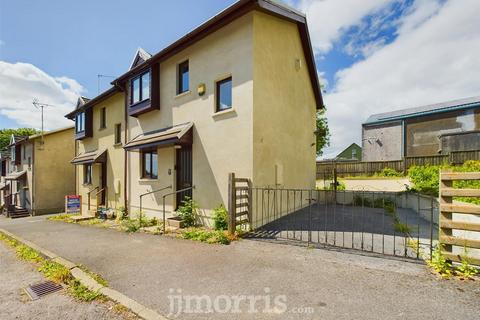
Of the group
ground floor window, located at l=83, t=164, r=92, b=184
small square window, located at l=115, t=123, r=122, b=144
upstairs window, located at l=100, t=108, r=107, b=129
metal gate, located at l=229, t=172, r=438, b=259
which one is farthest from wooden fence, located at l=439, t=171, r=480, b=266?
ground floor window, located at l=83, t=164, r=92, b=184

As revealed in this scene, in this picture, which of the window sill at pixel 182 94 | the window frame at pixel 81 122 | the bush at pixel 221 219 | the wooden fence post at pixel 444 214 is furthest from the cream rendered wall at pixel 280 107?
the window frame at pixel 81 122

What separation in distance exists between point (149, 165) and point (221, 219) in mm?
5747

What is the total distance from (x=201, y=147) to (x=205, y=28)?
4.19 m

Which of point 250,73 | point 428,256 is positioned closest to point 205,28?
point 250,73

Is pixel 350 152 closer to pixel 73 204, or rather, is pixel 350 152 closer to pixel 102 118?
pixel 102 118

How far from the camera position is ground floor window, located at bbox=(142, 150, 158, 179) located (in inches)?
426

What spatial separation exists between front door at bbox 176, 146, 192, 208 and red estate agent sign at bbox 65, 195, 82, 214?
A: 9842 mm

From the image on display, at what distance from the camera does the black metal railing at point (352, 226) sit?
526 centimetres

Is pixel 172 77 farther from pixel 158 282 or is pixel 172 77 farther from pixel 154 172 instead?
pixel 158 282

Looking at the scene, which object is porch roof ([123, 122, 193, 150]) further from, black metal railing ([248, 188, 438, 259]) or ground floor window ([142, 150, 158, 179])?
black metal railing ([248, 188, 438, 259])

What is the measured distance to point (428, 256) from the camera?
178 inches

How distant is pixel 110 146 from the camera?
14.0 m

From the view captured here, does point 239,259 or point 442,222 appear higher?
point 442,222

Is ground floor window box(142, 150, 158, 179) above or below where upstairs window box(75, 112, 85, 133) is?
below
